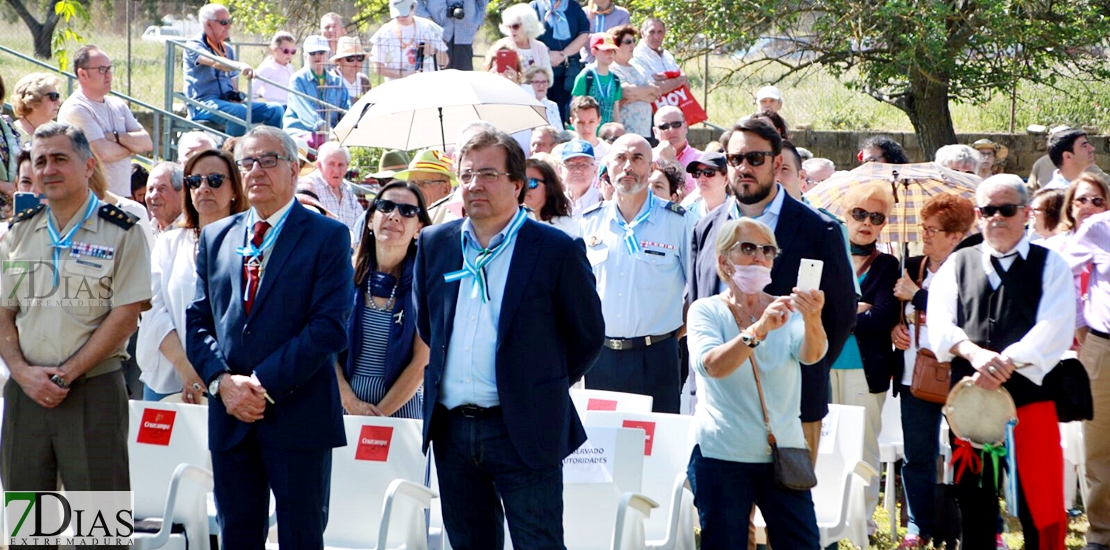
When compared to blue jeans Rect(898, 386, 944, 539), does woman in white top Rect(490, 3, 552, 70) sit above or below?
above

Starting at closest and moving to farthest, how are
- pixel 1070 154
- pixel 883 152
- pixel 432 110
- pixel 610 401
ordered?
1. pixel 610 401
2. pixel 432 110
3. pixel 883 152
4. pixel 1070 154

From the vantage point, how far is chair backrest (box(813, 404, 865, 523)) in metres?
5.71

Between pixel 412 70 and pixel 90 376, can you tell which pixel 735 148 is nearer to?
pixel 90 376

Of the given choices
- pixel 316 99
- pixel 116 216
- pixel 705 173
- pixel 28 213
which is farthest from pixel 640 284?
pixel 316 99

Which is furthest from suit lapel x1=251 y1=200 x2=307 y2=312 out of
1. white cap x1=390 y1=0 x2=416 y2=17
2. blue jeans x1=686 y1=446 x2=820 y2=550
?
white cap x1=390 y1=0 x2=416 y2=17

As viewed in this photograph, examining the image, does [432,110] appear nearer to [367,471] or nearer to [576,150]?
[576,150]

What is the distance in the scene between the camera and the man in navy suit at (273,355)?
14.9ft

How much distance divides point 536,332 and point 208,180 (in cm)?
193

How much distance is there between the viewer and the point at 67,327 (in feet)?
16.5

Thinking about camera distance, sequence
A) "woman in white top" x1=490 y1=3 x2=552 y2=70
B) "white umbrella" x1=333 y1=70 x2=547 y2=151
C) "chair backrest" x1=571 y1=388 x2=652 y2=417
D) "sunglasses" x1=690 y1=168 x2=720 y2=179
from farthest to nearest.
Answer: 1. "woman in white top" x1=490 y1=3 x2=552 y2=70
2. "white umbrella" x1=333 y1=70 x2=547 y2=151
3. "sunglasses" x1=690 y1=168 x2=720 y2=179
4. "chair backrest" x1=571 y1=388 x2=652 y2=417

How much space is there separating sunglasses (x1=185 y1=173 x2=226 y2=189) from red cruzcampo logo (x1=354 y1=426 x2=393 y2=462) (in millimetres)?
1203

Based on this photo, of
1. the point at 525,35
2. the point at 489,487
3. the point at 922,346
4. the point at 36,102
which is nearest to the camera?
the point at 489,487

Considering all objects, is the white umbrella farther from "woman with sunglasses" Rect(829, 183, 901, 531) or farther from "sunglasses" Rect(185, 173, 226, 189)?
"sunglasses" Rect(185, 173, 226, 189)

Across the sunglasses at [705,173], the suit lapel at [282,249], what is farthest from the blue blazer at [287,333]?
the sunglasses at [705,173]
